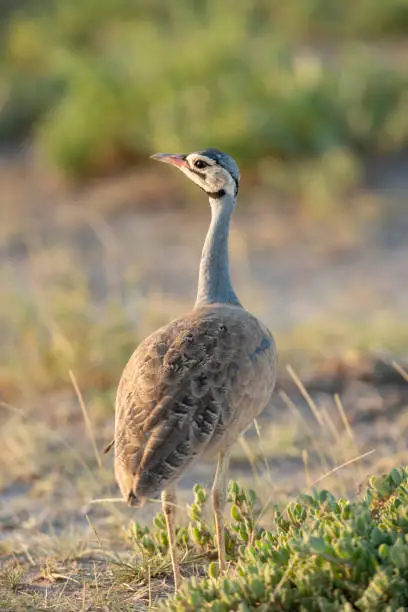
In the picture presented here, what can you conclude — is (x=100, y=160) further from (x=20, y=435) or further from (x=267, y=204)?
(x=20, y=435)

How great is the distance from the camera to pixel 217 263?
14.2ft

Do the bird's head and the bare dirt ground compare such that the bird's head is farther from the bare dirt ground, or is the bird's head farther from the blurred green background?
the blurred green background

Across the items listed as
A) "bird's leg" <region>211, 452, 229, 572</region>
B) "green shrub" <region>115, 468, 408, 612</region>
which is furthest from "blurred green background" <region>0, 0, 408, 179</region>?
"green shrub" <region>115, 468, 408, 612</region>

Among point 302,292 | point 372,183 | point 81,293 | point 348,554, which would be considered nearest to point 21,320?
point 81,293

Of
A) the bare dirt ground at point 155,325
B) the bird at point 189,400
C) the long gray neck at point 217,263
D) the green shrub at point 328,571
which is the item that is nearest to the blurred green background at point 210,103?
the bare dirt ground at point 155,325

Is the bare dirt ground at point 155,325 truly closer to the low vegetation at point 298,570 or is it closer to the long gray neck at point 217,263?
the low vegetation at point 298,570

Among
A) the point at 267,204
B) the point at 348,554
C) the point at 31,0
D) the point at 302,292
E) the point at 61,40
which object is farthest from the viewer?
the point at 31,0

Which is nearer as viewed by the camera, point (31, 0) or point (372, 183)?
point (372, 183)

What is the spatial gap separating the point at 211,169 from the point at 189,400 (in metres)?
1.02

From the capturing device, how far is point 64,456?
6.13 meters

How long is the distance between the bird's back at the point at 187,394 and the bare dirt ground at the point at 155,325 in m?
0.40

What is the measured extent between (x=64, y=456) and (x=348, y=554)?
10.5ft

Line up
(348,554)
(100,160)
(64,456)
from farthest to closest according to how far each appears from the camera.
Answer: (100,160)
(64,456)
(348,554)

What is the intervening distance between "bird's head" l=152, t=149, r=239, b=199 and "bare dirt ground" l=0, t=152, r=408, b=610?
0.82 meters
